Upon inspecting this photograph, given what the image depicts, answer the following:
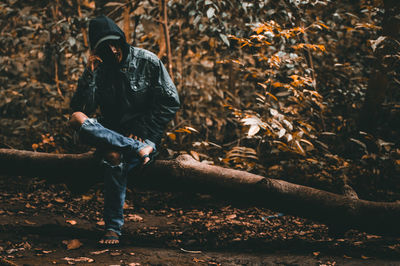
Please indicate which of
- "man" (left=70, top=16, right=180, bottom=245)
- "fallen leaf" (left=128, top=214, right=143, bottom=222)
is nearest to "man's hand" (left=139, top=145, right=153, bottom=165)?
"man" (left=70, top=16, right=180, bottom=245)

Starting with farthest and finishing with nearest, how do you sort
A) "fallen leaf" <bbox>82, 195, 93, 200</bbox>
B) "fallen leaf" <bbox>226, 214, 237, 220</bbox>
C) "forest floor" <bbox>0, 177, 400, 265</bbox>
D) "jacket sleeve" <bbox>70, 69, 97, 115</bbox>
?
"fallen leaf" <bbox>82, 195, 93, 200</bbox> < "fallen leaf" <bbox>226, 214, 237, 220</bbox> < "jacket sleeve" <bbox>70, 69, 97, 115</bbox> < "forest floor" <bbox>0, 177, 400, 265</bbox>

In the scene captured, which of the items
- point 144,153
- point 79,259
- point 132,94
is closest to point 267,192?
point 144,153

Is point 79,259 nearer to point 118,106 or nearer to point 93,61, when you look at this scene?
point 118,106

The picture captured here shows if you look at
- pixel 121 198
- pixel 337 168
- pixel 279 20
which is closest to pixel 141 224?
pixel 121 198

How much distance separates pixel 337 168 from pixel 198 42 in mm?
2524

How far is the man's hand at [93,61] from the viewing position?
2.83 meters

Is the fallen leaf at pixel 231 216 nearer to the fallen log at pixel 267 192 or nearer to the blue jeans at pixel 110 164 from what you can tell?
the fallen log at pixel 267 192

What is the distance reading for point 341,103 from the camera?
15.8 feet

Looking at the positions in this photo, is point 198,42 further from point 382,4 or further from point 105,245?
point 105,245

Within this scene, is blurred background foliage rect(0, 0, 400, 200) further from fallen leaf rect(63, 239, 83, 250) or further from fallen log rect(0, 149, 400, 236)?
fallen leaf rect(63, 239, 83, 250)

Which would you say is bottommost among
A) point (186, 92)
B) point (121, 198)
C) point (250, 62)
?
point (121, 198)

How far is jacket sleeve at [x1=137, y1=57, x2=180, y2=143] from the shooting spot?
2.99 meters

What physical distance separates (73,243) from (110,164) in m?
0.65

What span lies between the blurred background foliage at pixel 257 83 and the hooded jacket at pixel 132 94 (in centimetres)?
69
